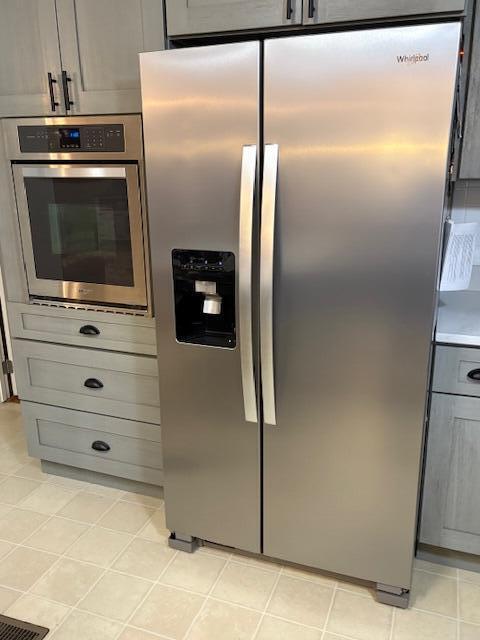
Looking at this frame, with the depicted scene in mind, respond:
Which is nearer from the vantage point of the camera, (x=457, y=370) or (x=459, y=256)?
(x=457, y=370)

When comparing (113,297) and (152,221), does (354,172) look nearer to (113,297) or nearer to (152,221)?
(152,221)

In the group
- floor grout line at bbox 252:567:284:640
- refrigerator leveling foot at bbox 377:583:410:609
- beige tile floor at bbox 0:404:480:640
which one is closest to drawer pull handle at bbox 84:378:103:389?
beige tile floor at bbox 0:404:480:640

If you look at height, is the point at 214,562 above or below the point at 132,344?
below

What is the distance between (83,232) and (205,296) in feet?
2.32

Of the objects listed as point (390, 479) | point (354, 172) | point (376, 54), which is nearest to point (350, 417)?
point (390, 479)

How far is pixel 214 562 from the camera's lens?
212cm

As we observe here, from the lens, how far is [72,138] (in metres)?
2.12

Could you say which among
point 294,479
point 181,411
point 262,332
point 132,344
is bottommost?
point 294,479

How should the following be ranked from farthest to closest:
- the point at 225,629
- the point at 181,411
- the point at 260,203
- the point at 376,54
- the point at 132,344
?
the point at 132,344 → the point at 181,411 → the point at 225,629 → the point at 260,203 → the point at 376,54

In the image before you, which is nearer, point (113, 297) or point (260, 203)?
point (260, 203)

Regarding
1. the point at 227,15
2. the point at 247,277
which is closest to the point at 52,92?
the point at 227,15

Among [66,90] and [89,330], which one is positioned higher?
[66,90]

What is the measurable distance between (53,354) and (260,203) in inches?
51.0

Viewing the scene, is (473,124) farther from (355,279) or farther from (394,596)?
(394,596)
